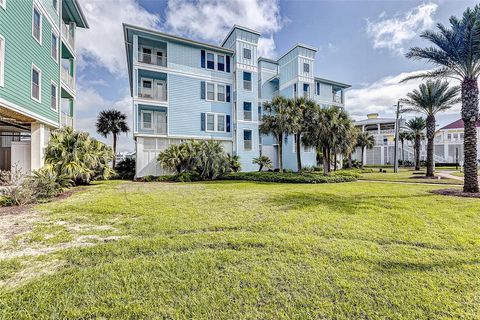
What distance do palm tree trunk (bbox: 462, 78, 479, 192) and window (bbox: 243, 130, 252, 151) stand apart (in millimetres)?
16679

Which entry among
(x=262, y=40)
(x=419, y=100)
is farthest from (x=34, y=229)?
(x=419, y=100)

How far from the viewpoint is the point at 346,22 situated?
14266mm

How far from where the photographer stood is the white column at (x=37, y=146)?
12359mm

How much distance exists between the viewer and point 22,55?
10430mm

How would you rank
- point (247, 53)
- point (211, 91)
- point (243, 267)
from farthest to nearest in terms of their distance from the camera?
point (247, 53)
point (211, 91)
point (243, 267)

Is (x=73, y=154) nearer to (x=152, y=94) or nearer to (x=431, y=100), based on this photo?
(x=152, y=94)

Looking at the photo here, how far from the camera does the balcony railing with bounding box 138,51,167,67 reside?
1994 cm

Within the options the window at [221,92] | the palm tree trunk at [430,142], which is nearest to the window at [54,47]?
the window at [221,92]

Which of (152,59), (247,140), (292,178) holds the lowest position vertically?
(292,178)

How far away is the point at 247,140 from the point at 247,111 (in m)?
3.17

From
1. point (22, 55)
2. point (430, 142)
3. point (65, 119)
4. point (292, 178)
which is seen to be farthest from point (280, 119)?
point (65, 119)

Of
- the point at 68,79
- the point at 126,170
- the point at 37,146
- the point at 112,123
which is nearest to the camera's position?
the point at 37,146

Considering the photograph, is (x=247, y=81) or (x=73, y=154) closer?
(x=73, y=154)

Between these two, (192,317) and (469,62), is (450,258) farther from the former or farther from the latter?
(469,62)
